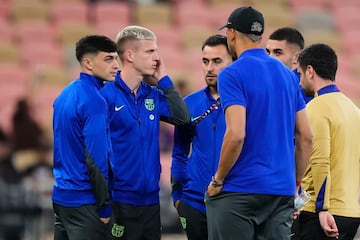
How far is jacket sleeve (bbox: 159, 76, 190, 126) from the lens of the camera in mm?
7172

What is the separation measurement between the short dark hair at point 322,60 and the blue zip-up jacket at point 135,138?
0.93m

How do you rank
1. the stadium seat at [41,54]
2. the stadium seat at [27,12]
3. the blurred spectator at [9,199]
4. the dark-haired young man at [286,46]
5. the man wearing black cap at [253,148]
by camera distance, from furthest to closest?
the stadium seat at [27,12] < the stadium seat at [41,54] < the blurred spectator at [9,199] < the dark-haired young man at [286,46] < the man wearing black cap at [253,148]

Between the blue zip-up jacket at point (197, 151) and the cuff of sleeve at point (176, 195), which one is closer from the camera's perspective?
the blue zip-up jacket at point (197, 151)

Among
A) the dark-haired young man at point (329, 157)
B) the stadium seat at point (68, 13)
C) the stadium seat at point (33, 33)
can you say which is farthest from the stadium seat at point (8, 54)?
the dark-haired young man at point (329, 157)

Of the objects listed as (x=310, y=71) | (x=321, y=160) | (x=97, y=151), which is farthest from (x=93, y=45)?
(x=321, y=160)

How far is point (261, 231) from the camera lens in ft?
20.4

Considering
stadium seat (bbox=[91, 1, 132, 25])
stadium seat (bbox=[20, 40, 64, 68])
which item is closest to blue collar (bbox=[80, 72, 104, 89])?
stadium seat (bbox=[20, 40, 64, 68])

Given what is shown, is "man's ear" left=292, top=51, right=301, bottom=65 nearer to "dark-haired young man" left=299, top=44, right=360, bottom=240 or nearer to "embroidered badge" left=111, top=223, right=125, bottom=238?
"dark-haired young man" left=299, top=44, right=360, bottom=240

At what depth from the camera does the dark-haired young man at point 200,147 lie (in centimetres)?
718

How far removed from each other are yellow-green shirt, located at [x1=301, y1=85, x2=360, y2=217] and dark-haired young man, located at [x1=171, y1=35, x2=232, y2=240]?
0.68m

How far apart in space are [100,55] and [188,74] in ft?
26.8

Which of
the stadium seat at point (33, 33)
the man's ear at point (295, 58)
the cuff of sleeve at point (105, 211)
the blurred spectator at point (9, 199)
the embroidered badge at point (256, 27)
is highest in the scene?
the embroidered badge at point (256, 27)

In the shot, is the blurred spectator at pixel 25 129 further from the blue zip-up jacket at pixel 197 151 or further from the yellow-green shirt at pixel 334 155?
the yellow-green shirt at pixel 334 155

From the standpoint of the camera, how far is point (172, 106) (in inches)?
283
